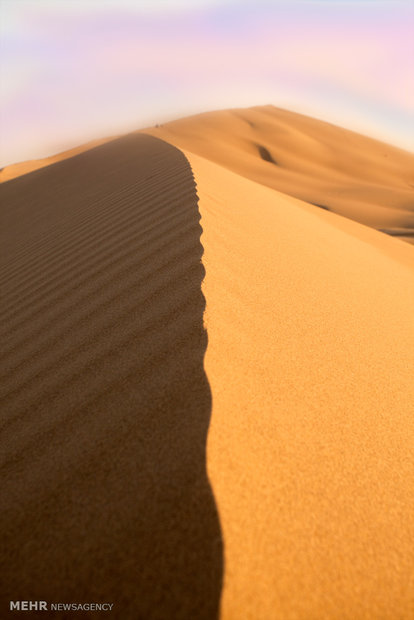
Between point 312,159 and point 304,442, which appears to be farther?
point 312,159

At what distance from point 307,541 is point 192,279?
1180mm

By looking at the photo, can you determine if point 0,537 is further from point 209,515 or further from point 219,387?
point 219,387

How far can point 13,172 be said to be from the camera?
792 inches

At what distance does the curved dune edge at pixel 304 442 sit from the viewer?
969 mm

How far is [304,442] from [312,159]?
72.3 feet

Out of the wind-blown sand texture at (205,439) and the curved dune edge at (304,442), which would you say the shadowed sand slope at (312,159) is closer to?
the curved dune edge at (304,442)

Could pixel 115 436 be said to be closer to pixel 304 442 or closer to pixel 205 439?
pixel 205 439

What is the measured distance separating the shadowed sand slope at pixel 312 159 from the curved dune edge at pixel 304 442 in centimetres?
744

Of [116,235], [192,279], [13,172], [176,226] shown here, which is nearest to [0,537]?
[192,279]

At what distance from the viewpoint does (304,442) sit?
4.34 ft

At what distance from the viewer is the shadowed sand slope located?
1312 centimetres

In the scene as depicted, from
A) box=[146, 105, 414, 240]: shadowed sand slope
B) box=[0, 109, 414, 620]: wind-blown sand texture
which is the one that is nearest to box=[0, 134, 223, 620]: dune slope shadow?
box=[0, 109, 414, 620]: wind-blown sand texture

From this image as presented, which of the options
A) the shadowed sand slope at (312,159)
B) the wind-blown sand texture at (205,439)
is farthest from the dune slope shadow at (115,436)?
the shadowed sand slope at (312,159)

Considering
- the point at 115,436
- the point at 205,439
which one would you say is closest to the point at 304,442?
the point at 205,439
